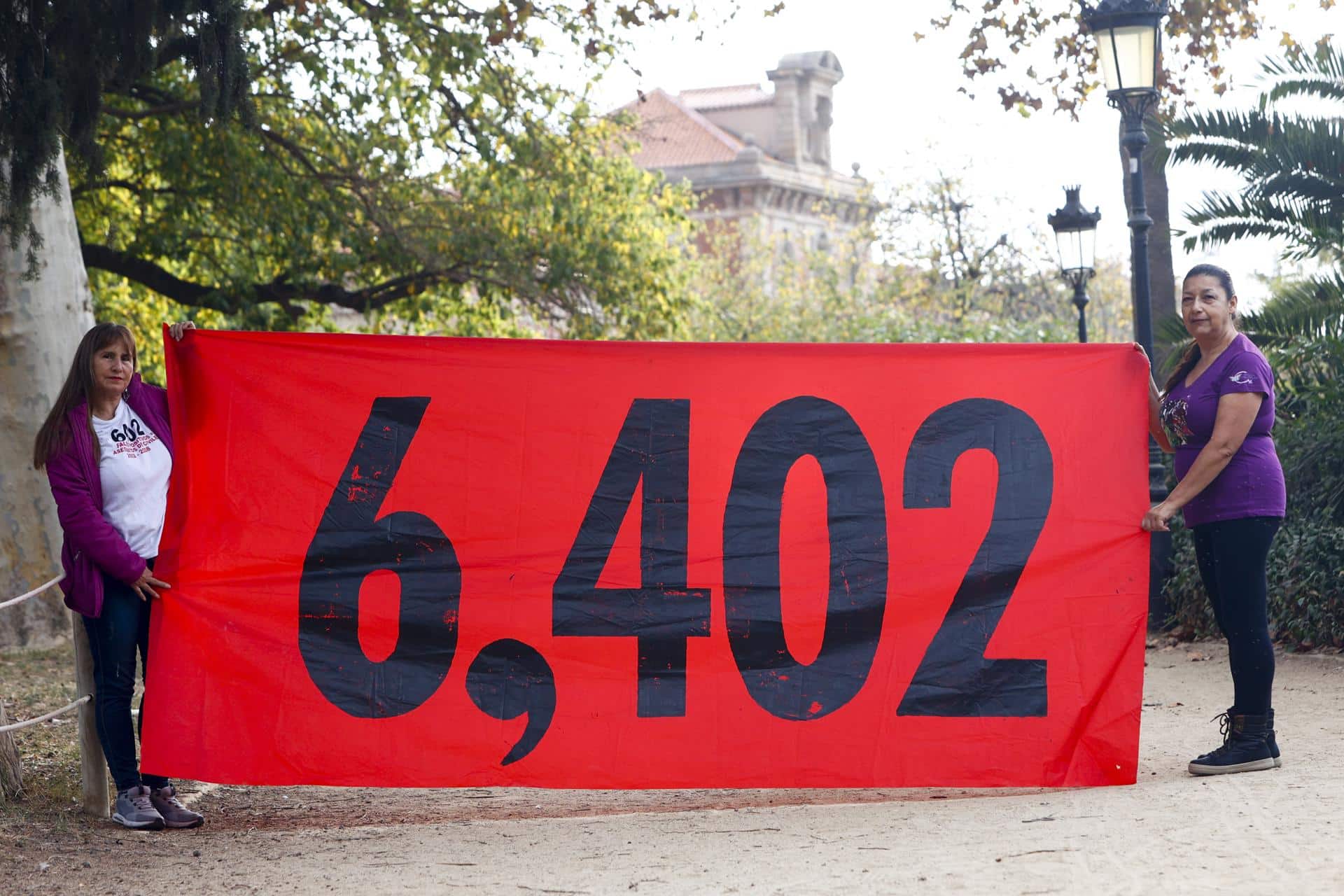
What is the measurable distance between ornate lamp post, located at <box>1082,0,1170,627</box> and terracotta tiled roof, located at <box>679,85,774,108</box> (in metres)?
62.0

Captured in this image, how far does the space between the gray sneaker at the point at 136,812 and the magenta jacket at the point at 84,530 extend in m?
0.73

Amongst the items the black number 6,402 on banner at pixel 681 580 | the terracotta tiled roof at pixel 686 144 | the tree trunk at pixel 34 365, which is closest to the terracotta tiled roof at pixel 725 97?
the terracotta tiled roof at pixel 686 144

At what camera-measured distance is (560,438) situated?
19.4 feet

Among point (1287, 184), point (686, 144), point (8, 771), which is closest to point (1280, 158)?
point (1287, 184)

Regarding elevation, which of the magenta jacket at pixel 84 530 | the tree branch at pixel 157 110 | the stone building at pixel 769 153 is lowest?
the magenta jacket at pixel 84 530

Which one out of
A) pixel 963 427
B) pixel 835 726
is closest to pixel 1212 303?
pixel 963 427

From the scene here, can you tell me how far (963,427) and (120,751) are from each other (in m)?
3.44

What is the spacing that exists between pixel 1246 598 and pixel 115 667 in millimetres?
4180

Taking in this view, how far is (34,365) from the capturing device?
403 inches

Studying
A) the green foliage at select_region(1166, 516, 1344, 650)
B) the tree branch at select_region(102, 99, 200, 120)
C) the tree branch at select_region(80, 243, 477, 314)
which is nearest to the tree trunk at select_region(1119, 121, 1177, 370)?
the green foliage at select_region(1166, 516, 1344, 650)

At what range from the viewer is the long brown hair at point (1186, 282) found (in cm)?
570

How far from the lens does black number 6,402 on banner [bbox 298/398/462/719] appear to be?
5723 millimetres

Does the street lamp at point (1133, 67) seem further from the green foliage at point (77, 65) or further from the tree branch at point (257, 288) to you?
the tree branch at point (257, 288)

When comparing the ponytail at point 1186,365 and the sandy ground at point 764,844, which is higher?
the ponytail at point 1186,365
